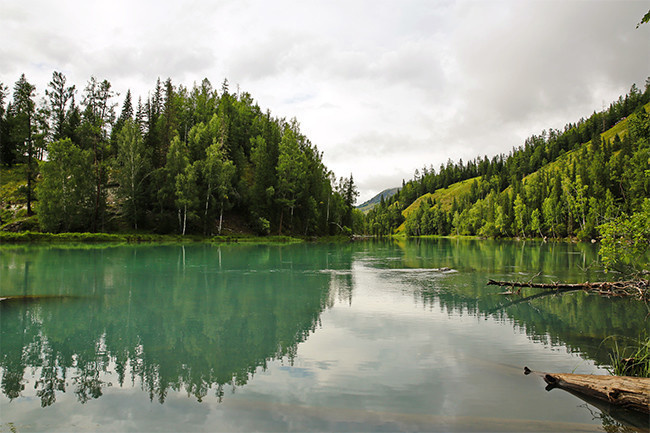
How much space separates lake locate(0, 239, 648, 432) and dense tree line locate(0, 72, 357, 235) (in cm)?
4243

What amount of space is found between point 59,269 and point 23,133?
51.5 metres

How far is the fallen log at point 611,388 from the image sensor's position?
7.25 metres

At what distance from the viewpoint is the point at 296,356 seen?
10609 mm

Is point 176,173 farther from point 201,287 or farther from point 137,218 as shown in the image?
point 201,287

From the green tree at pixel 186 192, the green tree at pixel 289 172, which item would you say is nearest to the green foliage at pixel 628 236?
the green tree at pixel 186 192

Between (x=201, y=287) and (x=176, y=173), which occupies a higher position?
(x=176, y=173)

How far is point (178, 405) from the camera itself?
7.67m

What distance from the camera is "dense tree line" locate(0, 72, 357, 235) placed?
2255 inches

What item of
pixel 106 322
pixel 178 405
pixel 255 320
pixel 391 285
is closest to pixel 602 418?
pixel 178 405

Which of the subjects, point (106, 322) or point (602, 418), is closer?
point (602, 418)

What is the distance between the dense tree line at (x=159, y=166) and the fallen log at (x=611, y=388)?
198 ft

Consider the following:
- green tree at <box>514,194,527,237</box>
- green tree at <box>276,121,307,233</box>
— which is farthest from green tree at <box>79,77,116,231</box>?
green tree at <box>514,194,527,237</box>

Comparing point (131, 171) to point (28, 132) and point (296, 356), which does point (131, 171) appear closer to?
point (28, 132)

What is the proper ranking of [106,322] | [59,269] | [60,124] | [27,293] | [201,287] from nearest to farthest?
1. [106,322]
2. [27,293]
3. [201,287]
4. [59,269]
5. [60,124]
